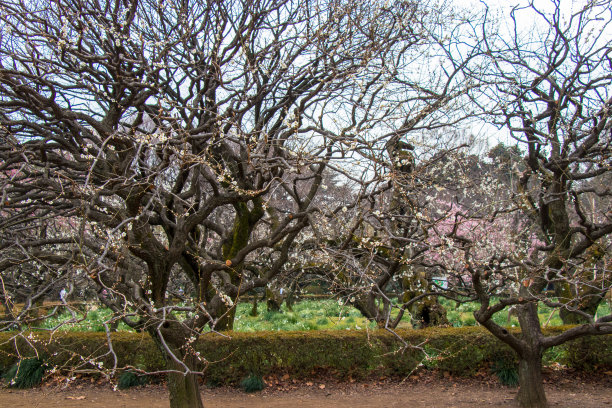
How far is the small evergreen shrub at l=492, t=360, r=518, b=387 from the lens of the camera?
25.5 feet

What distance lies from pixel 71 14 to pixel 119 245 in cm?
296

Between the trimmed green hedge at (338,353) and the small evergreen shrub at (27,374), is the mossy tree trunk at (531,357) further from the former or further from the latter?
the small evergreen shrub at (27,374)

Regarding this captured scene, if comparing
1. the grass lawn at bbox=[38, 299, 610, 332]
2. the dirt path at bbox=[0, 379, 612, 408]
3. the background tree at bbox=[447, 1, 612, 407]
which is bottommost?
the dirt path at bbox=[0, 379, 612, 408]

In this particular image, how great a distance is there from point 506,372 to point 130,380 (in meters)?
6.25

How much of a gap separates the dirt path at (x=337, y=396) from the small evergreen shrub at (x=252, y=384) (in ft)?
0.31

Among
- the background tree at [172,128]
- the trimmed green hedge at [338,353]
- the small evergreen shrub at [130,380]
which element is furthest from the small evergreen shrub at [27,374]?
the background tree at [172,128]

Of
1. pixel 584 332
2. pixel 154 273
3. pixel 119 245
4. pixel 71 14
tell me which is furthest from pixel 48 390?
pixel 584 332

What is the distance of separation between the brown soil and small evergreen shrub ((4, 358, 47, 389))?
0.53ft

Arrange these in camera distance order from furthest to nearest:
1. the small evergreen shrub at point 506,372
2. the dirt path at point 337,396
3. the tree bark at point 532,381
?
the small evergreen shrub at point 506,372 → the dirt path at point 337,396 → the tree bark at point 532,381

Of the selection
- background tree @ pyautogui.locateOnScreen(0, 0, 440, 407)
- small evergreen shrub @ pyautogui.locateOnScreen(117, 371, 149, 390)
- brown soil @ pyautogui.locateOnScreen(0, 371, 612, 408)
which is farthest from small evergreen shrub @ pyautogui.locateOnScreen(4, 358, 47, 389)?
background tree @ pyautogui.locateOnScreen(0, 0, 440, 407)

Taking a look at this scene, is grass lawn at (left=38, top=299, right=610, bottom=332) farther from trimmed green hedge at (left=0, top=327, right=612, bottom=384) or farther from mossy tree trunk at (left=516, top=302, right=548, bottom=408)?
mossy tree trunk at (left=516, top=302, right=548, bottom=408)

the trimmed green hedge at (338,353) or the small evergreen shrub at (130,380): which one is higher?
the trimmed green hedge at (338,353)

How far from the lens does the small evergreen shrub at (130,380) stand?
786cm

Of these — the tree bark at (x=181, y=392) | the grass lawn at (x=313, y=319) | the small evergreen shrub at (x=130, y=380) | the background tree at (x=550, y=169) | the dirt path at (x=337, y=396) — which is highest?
the background tree at (x=550, y=169)
